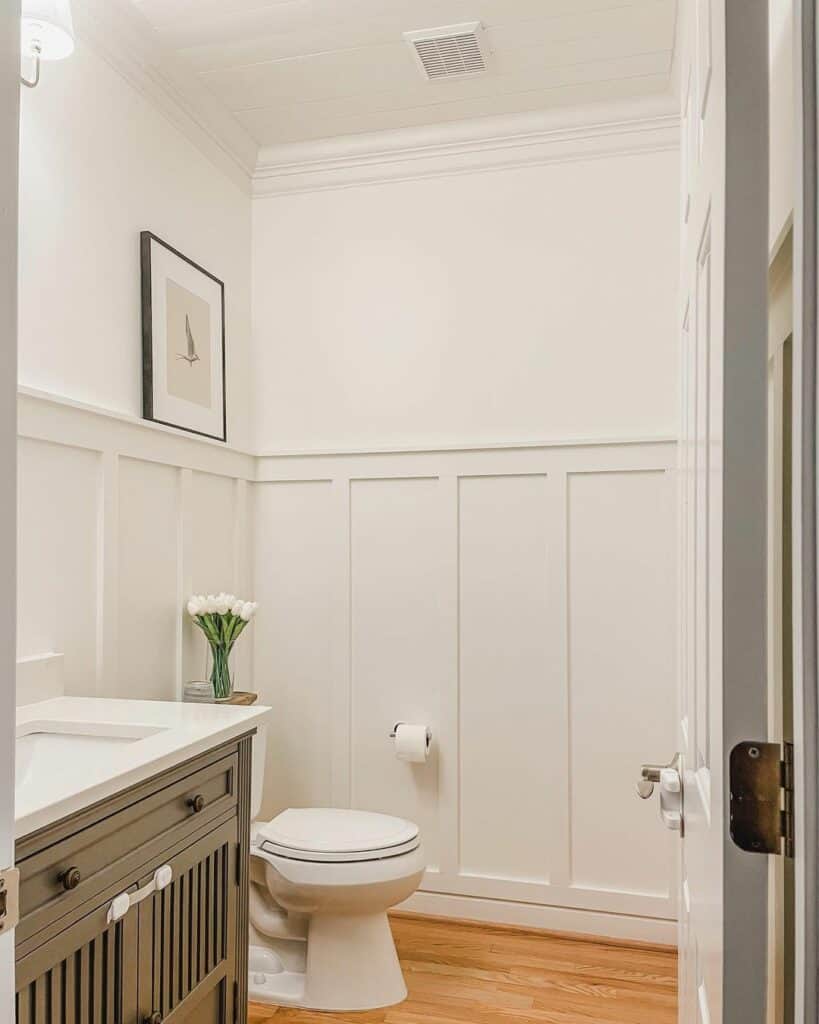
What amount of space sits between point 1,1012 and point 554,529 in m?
2.20

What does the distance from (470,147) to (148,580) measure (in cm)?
176

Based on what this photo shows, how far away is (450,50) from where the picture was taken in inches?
94.9

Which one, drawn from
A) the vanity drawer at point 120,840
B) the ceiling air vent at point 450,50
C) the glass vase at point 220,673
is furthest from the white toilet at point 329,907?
the ceiling air vent at point 450,50

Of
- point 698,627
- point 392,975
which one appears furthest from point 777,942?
point 392,975

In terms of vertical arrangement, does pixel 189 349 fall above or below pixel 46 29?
below

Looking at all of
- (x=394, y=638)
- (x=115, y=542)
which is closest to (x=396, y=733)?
(x=394, y=638)

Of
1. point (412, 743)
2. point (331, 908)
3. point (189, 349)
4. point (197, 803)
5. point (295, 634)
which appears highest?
point (189, 349)

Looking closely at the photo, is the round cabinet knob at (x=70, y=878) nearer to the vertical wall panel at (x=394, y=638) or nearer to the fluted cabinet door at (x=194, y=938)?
the fluted cabinet door at (x=194, y=938)

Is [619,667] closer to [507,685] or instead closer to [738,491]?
[507,685]

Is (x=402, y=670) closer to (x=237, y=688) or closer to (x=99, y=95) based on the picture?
(x=237, y=688)

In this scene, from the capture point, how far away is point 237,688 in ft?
9.64

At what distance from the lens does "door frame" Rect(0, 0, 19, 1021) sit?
0.71 m

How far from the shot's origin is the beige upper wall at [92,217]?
194cm

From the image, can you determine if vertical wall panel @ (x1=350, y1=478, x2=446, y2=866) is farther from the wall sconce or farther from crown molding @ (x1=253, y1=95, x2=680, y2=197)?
the wall sconce
